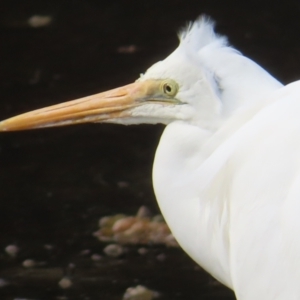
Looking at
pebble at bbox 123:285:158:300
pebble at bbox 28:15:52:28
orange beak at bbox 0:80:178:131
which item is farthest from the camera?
pebble at bbox 28:15:52:28

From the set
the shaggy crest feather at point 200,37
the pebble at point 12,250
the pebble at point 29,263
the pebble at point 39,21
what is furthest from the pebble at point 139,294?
the pebble at point 39,21

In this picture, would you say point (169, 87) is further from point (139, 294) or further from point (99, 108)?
point (139, 294)

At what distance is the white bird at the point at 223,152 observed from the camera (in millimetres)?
2184

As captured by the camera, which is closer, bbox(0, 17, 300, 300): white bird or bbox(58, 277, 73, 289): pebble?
bbox(0, 17, 300, 300): white bird

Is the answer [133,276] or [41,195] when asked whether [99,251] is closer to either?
[133,276]

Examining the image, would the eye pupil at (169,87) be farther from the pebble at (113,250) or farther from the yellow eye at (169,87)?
the pebble at (113,250)

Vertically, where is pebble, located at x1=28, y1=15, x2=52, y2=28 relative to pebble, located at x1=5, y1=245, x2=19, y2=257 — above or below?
above

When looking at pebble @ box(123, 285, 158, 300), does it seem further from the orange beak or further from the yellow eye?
the yellow eye

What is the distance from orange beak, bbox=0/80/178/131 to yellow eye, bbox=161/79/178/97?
0.06 feet

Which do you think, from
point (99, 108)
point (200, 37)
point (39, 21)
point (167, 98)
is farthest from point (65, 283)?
point (39, 21)

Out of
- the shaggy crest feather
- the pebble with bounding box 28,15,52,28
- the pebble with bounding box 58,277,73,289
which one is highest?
the pebble with bounding box 28,15,52,28

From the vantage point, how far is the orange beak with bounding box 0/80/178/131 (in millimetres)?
2684

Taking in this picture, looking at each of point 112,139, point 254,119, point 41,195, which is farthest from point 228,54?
point 112,139

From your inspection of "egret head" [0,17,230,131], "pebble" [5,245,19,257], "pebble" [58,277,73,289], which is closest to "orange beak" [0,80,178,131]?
"egret head" [0,17,230,131]
